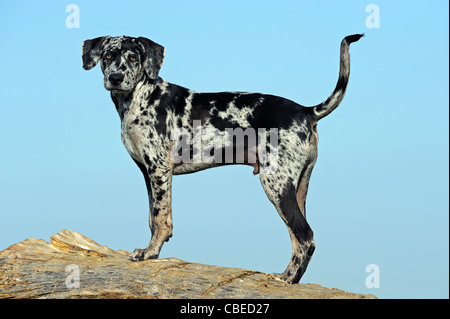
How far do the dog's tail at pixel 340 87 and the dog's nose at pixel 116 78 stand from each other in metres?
2.84

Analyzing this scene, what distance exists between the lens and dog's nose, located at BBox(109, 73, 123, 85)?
29.0ft

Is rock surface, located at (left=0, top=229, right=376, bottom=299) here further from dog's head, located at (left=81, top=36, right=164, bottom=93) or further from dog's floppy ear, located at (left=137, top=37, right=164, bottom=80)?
dog's floppy ear, located at (left=137, top=37, right=164, bottom=80)

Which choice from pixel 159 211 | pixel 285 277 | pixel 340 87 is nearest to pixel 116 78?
pixel 159 211

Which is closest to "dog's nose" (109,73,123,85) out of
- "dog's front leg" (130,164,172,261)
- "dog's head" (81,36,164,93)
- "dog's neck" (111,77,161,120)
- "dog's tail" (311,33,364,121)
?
"dog's head" (81,36,164,93)

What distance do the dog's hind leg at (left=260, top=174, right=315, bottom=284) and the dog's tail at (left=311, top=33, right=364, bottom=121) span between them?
3.73ft

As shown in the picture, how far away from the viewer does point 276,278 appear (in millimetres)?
8656

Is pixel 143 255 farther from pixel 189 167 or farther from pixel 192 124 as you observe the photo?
pixel 192 124

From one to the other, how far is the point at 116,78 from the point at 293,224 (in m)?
3.27

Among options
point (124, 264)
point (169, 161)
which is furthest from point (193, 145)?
point (124, 264)

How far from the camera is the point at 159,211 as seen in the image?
9.09 m
